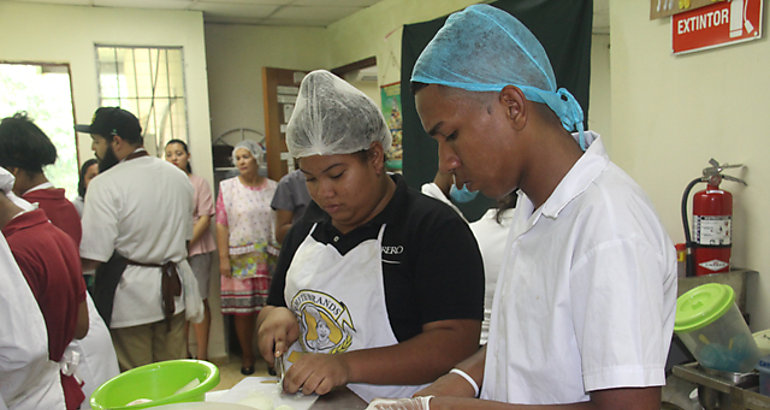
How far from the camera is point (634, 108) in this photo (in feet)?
7.37

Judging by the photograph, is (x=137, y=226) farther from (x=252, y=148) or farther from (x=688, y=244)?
(x=688, y=244)

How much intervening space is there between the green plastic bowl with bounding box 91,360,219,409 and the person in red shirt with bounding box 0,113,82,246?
4.92ft

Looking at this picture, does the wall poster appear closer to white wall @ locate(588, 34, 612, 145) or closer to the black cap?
white wall @ locate(588, 34, 612, 145)

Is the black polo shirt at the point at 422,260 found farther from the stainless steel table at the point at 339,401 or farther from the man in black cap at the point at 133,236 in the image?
the man in black cap at the point at 133,236

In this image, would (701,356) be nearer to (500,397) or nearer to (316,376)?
(500,397)

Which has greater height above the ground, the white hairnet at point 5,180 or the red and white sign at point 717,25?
the red and white sign at point 717,25

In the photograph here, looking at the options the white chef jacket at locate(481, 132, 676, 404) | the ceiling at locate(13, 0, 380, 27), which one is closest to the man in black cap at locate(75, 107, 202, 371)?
the ceiling at locate(13, 0, 380, 27)

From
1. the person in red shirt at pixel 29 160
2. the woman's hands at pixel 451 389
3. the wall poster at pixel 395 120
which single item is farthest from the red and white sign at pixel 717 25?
the person in red shirt at pixel 29 160

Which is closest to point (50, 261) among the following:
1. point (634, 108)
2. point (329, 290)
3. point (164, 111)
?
point (329, 290)

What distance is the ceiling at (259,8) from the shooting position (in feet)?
13.0

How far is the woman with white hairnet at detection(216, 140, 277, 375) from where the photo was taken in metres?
4.10

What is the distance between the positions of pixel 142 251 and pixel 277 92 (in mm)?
2072

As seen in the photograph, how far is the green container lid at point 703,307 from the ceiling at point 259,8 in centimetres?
327

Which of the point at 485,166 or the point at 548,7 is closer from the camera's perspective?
the point at 485,166
